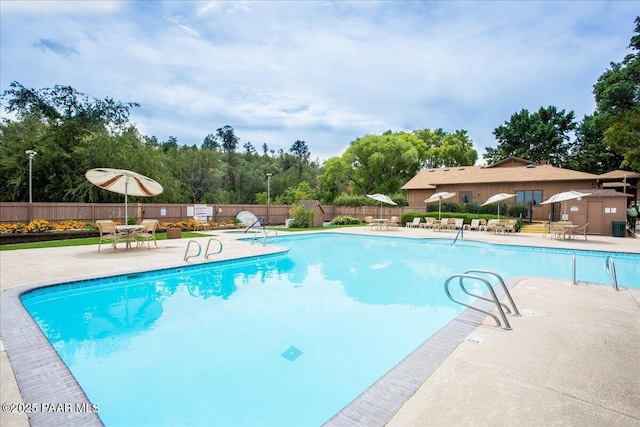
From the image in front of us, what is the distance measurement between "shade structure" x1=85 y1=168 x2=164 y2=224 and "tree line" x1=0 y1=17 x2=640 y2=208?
38.0 ft

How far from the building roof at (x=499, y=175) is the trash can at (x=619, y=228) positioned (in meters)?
4.79

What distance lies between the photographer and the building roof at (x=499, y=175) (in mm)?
21986

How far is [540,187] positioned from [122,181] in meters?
24.4

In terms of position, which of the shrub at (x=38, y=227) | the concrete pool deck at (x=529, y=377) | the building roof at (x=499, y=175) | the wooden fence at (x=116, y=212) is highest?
the building roof at (x=499, y=175)

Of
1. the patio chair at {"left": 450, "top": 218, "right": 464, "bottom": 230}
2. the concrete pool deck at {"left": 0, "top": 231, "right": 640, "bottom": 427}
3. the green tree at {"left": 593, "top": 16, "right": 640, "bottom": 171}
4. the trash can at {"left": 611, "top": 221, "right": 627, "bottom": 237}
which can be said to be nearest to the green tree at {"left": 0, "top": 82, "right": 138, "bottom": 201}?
the concrete pool deck at {"left": 0, "top": 231, "right": 640, "bottom": 427}

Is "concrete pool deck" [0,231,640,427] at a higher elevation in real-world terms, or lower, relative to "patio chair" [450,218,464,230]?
lower

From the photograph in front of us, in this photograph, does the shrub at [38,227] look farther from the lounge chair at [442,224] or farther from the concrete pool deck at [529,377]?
the lounge chair at [442,224]

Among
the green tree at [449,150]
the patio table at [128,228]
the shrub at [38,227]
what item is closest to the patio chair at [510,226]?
the patio table at [128,228]

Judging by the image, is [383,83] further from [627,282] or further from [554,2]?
[627,282]

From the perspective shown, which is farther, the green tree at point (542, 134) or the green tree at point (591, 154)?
the green tree at point (542, 134)

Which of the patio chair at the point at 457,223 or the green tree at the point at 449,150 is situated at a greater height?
the green tree at the point at 449,150

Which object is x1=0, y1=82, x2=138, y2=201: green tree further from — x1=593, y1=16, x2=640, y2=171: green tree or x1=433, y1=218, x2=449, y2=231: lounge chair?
x1=593, y1=16, x2=640, y2=171: green tree

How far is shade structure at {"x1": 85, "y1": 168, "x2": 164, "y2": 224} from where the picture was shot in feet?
33.4

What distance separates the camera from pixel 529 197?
22984 millimetres
